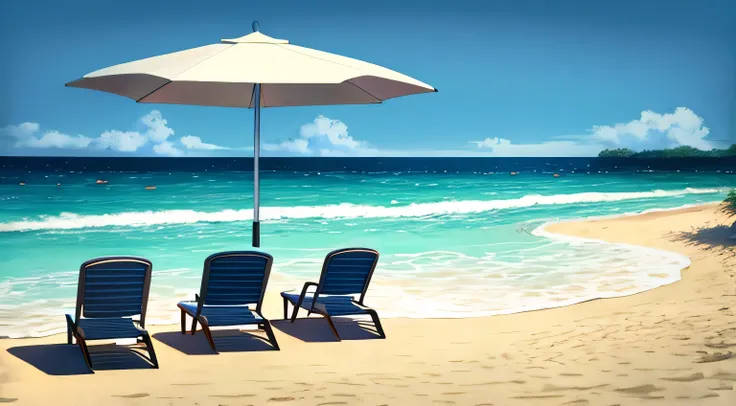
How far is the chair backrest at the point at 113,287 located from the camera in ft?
15.2

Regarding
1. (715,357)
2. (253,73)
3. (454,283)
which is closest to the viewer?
(715,357)

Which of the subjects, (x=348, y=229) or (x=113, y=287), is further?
(x=348, y=229)

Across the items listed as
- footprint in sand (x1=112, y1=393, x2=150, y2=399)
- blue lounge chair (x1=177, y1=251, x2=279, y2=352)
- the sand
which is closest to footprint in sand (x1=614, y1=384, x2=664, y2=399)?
the sand

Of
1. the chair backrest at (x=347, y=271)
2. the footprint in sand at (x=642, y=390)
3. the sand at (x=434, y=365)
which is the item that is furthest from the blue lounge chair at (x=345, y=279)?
the footprint in sand at (x=642, y=390)

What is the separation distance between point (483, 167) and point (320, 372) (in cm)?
4753

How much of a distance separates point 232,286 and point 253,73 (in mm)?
1358

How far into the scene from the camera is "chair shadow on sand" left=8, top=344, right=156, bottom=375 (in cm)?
474

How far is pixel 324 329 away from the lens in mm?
5879

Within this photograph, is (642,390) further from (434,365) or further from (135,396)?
(135,396)

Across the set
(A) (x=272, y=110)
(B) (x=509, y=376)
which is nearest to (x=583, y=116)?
(A) (x=272, y=110)

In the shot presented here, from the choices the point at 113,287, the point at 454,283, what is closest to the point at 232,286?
the point at 113,287

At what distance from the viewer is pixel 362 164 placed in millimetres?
49781

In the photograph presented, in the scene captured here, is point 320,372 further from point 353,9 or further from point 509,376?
point 353,9

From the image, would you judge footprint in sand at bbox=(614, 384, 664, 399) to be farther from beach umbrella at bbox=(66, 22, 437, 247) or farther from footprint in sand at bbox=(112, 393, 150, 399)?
footprint in sand at bbox=(112, 393, 150, 399)
